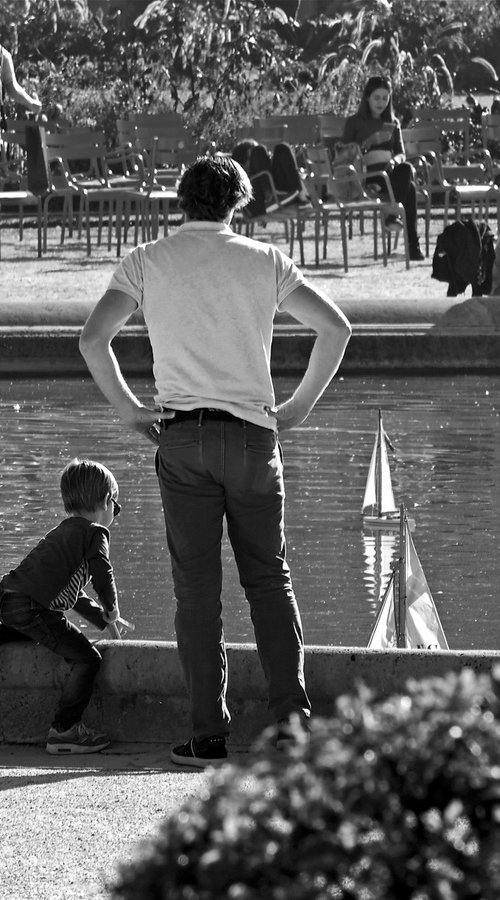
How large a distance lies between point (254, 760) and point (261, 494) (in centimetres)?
232

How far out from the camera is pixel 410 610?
193 inches

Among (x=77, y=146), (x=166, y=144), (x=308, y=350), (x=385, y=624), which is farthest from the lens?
(x=77, y=146)

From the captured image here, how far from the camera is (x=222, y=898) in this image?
1572mm

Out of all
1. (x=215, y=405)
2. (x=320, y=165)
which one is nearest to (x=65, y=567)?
(x=215, y=405)

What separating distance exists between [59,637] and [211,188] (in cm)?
116

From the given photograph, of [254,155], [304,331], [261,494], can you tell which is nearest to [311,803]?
[261,494]

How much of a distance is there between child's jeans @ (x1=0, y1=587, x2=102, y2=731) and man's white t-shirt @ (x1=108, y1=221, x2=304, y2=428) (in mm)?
717

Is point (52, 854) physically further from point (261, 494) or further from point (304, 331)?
point (304, 331)

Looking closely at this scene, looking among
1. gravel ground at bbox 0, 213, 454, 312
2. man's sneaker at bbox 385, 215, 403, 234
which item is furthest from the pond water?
man's sneaker at bbox 385, 215, 403, 234

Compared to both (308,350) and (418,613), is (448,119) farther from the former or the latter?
(418,613)

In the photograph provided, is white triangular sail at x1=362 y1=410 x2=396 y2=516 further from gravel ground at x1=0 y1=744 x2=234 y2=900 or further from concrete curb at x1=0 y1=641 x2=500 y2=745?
gravel ground at x1=0 y1=744 x2=234 y2=900

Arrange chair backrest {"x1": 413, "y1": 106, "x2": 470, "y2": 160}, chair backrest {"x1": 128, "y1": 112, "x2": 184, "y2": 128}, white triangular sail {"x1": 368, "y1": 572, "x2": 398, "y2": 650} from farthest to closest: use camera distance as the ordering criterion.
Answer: chair backrest {"x1": 413, "y1": 106, "x2": 470, "y2": 160} → chair backrest {"x1": 128, "y1": 112, "x2": 184, "y2": 128} → white triangular sail {"x1": 368, "y1": 572, "x2": 398, "y2": 650}

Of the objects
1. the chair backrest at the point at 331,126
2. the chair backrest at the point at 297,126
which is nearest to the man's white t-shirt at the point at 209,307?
the chair backrest at the point at 297,126

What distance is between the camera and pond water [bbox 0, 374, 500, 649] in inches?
251
